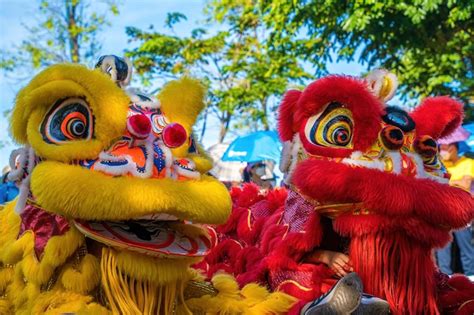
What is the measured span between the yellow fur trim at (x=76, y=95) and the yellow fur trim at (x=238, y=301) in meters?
0.69

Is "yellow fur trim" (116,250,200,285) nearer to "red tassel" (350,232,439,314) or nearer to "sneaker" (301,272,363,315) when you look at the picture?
"sneaker" (301,272,363,315)

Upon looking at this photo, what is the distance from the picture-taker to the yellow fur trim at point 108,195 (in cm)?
208

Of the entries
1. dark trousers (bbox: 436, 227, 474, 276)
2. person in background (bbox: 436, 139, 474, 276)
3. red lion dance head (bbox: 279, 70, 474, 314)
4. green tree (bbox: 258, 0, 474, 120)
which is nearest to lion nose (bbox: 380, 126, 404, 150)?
red lion dance head (bbox: 279, 70, 474, 314)

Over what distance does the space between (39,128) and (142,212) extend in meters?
0.54

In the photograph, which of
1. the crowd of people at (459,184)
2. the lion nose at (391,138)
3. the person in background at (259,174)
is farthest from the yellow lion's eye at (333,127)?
the person in background at (259,174)

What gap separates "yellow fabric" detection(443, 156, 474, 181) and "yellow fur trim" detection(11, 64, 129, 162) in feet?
14.1

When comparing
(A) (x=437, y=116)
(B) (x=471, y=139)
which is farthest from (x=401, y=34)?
(A) (x=437, y=116)

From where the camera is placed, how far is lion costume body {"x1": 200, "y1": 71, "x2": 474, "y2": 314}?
255 centimetres

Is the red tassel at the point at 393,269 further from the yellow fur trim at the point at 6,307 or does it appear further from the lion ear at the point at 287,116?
the yellow fur trim at the point at 6,307

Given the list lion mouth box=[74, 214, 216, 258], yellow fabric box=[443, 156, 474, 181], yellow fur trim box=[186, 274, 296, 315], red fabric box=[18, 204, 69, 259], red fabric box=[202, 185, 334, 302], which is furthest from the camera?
yellow fabric box=[443, 156, 474, 181]

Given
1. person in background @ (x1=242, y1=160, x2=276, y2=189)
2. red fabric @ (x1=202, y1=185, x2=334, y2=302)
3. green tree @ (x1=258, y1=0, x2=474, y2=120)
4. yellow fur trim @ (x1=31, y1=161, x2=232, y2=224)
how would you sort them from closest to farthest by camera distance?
yellow fur trim @ (x1=31, y1=161, x2=232, y2=224)
red fabric @ (x1=202, y1=185, x2=334, y2=302)
person in background @ (x1=242, y1=160, x2=276, y2=189)
green tree @ (x1=258, y1=0, x2=474, y2=120)

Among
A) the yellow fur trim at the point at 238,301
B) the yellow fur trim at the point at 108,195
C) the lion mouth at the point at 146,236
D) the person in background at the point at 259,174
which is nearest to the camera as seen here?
the yellow fur trim at the point at 108,195

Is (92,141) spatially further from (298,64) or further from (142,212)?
(298,64)

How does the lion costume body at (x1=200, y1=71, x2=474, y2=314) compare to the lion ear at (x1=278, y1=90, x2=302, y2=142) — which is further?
the lion ear at (x1=278, y1=90, x2=302, y2=142)
